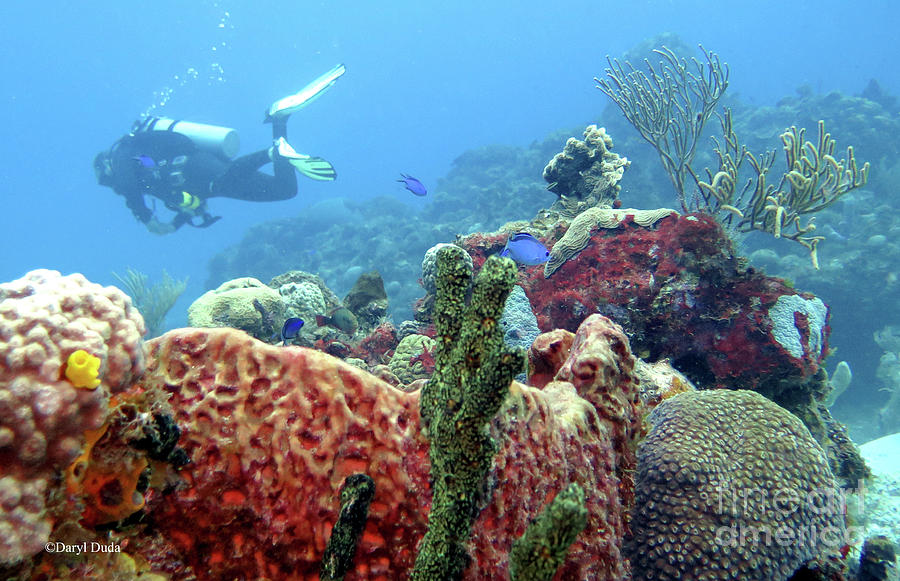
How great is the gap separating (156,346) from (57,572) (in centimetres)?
81

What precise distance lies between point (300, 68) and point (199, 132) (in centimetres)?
14710

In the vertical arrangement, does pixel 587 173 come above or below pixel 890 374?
above

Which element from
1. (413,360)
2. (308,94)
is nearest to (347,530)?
(413,360)

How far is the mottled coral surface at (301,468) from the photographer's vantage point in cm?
167

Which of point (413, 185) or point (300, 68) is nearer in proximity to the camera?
point (413, 185)

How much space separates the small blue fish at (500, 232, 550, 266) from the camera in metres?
4.35

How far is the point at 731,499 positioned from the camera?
2465mm

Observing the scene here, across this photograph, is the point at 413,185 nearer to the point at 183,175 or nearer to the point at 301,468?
the point at 301,468

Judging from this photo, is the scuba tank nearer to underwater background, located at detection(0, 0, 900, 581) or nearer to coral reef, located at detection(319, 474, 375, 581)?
underwater background, located at detection(0, 0, 900, 581)

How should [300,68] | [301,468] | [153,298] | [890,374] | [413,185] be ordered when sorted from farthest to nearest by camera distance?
1. [300,68]
2. [153,298]
3. [890,374]
4. [413,185]
5. [301,468]

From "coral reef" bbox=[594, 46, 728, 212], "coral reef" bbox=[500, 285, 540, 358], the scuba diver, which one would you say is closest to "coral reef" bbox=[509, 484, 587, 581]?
"coral reef" bbox=[500, 285, 540, 358]

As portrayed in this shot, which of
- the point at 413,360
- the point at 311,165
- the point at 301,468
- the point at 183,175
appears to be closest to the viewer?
the point at 301,468

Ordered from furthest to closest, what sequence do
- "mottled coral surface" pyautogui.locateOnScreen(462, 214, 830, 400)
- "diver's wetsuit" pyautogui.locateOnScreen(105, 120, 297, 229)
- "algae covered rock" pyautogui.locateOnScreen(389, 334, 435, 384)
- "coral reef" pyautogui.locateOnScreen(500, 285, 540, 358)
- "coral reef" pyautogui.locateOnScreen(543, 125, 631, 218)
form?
"diver's wetsuit" pyautogui.locateOnScreen(105, 120, 297, 229), "coral reef" pyautogui.locateOnScreen(543, 125, 631, 218), "algae covered rock" pyautogui.locateOnScreen(389, 334, 435, 384), "coral reef" pyautogui.locateOnScreen(500, 285, 540, 358), "mottled coral surface" pyautogui.locateOnScreen(462, 214, 830, 400)

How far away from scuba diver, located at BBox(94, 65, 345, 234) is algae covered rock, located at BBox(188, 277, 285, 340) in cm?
556
